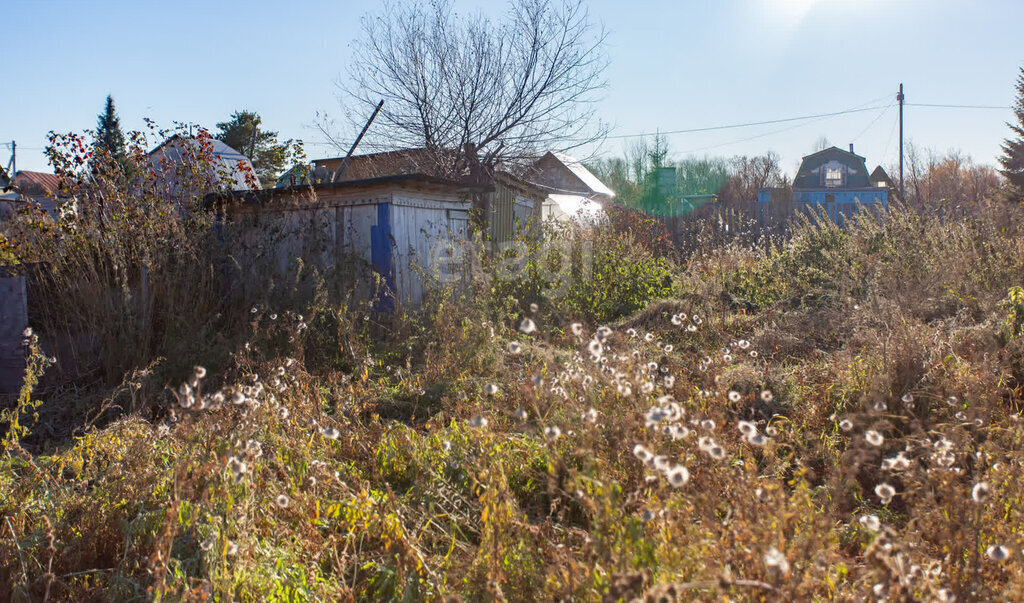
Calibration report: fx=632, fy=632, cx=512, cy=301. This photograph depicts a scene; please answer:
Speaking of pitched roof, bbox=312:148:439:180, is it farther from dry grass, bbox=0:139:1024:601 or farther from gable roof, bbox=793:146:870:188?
gable roof, bbox=793:146:870:188

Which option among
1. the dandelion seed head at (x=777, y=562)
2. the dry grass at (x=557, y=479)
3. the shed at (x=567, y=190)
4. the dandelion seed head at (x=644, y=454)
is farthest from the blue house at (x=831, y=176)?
the dandelion seed head at (x=777, y=562)

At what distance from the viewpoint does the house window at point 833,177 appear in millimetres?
41406

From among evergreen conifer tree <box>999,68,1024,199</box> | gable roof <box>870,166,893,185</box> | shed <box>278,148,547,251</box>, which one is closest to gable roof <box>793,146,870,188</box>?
gable roof <box>870,166,893,185</box>

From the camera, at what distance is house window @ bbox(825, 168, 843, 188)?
136 feet

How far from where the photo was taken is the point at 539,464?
3.05m

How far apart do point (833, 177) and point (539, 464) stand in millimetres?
44839

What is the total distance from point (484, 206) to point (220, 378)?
17.7ft

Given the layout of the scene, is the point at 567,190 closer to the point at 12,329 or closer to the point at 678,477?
the point at 12,329

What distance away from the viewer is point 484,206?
954 centimetres

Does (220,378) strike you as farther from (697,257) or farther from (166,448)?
(697,257)

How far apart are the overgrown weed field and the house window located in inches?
1555

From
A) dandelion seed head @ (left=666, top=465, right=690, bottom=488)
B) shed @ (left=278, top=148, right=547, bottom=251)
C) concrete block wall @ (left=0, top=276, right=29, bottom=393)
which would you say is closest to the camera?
dandelion seed head @ (left=666, top=465, right=690, bottom=488)

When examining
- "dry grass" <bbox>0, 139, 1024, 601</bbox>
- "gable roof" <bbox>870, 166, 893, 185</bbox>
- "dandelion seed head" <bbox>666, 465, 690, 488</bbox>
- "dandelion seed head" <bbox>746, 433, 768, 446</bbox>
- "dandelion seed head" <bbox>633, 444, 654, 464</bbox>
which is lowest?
"dry grass" <bbox>0, 139, 1024, 601</bbox>

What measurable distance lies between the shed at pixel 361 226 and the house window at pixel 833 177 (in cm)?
4049
